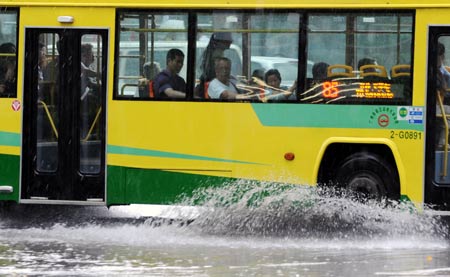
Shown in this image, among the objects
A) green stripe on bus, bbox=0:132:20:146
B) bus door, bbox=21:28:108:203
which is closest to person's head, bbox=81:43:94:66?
bus door, bbox=21:28:108:203

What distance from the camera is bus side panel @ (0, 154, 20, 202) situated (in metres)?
12.7

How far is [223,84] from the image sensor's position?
12.2 m

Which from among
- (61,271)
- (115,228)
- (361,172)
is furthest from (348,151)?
(61,271)

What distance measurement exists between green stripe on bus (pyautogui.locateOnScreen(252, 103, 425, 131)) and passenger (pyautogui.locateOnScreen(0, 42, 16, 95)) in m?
3.05

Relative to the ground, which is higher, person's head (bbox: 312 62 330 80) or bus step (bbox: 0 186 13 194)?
person's head (bbox: 312 62 330 80)

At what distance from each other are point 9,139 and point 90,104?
1.10 m

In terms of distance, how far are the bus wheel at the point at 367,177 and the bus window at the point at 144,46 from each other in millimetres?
2250

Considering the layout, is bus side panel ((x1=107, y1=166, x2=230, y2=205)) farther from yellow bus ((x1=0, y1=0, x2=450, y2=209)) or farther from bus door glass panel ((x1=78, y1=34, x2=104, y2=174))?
bus door glass panel ((x1=78, y1=34, x2=104, y2=174))

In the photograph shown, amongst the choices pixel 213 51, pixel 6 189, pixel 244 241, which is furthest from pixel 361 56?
pixel 6 189

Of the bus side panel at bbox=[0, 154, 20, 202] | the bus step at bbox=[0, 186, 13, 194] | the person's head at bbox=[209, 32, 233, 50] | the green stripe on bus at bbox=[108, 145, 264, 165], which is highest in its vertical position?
the person's head at bbox=[209, 32, 233, 50]

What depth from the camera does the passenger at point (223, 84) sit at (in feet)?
40.1

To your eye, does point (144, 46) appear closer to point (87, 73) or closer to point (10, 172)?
point (87, 73)

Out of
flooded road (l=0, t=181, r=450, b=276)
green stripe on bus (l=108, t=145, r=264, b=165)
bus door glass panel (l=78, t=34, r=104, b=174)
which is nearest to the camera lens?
flooded road (l=0, t=181, r=450, b=276)

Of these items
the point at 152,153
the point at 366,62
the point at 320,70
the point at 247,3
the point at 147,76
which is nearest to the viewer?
the point at 366,62
